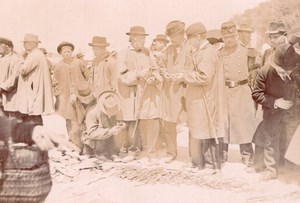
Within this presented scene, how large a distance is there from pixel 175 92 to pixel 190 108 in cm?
25

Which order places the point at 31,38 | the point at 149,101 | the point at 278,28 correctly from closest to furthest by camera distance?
the point at 278,28
the point at 149,101
the point at 31,38

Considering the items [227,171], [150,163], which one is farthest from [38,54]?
[227,171]

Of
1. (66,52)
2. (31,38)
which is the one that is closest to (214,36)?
(66,52)

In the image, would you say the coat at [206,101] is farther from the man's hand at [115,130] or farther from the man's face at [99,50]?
the man's face at [99,50]

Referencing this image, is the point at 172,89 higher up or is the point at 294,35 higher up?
the point at 294,35

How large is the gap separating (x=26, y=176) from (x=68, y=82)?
1197mm

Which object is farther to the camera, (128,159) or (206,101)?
(128,159)

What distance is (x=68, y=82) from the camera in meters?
5.53

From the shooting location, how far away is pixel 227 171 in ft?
17.6

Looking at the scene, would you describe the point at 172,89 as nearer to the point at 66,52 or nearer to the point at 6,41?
the point at 66,52

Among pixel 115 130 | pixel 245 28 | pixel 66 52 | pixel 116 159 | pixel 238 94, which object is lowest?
pixel 116 159

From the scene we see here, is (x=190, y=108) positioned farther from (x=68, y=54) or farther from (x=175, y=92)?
(x=68, y=54)

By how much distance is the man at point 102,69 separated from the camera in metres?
5.46

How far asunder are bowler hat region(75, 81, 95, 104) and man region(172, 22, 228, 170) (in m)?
0.98
